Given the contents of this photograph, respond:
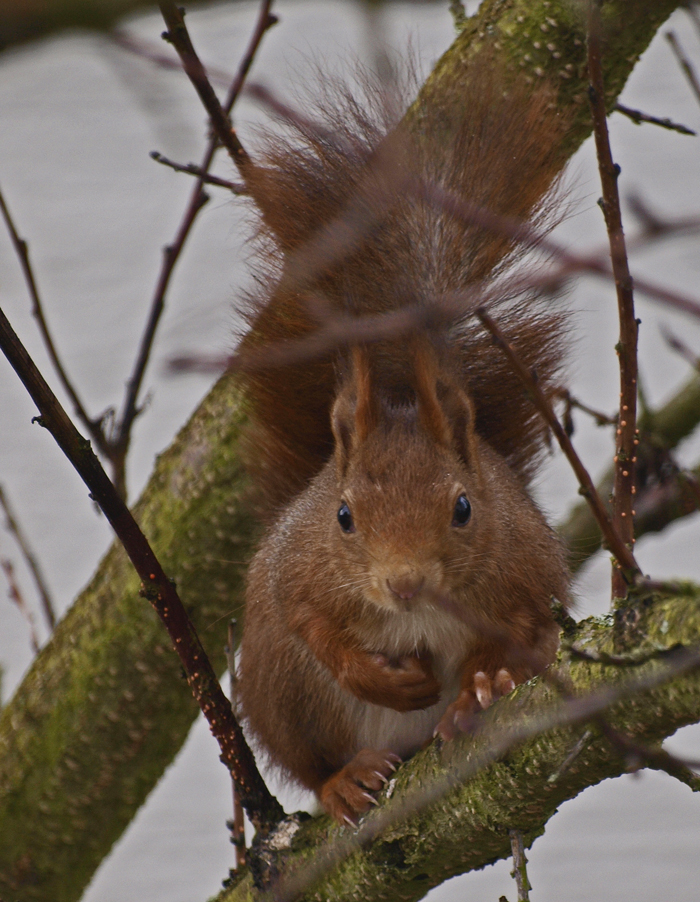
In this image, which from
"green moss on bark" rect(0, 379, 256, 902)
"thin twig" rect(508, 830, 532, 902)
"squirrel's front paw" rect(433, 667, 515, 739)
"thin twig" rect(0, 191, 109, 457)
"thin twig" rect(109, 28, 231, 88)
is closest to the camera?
"thin twig" rect(109, 28, 231, 88)

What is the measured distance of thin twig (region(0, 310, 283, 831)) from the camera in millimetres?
906

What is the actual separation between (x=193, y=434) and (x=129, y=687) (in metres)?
0.39

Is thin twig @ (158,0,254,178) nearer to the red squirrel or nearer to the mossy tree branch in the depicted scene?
the red squirrel

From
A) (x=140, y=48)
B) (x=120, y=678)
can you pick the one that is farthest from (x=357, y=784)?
(x=140, y=48)

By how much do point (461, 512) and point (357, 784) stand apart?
1.12ft

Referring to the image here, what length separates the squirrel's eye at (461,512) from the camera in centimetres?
124

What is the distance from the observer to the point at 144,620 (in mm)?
1658

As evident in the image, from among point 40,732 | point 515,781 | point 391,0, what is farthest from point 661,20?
point 40,732

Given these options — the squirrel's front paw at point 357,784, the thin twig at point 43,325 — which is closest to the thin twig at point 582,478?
the squirrel's front paw at point 357,784

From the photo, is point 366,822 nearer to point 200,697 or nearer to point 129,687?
point 200,697

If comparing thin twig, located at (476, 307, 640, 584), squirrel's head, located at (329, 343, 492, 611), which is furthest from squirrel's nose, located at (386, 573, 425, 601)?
thin twig, located at (476, 307, 640, 584)

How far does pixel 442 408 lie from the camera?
4.29 ft

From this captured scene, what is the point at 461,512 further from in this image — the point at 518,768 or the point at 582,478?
the point at 582,478

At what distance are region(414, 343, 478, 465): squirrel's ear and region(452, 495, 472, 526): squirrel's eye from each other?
74 millimetres
